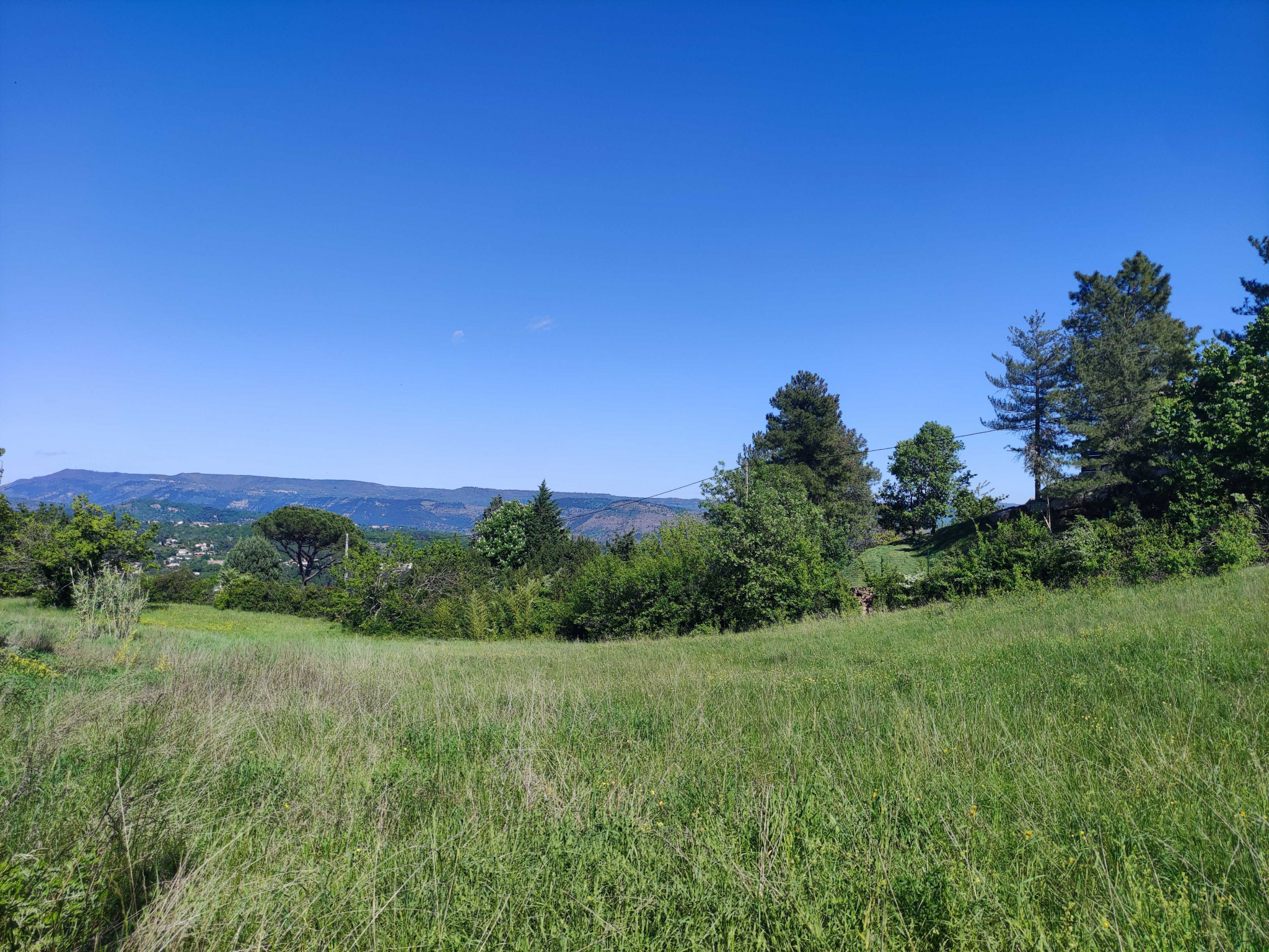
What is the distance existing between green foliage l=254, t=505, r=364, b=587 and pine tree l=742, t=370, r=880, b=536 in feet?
138

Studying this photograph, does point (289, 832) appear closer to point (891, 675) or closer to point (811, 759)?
point (811, 759)

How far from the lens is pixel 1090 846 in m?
2.49

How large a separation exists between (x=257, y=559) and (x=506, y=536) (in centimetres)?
2544

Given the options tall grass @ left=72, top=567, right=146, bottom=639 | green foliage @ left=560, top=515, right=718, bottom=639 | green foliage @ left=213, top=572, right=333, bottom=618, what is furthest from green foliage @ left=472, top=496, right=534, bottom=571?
tall grass @ left=72, top=567, right=146, bottom=639

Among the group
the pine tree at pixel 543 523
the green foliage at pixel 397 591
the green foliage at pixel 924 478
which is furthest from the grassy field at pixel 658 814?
the green foliage at pixel 924 478

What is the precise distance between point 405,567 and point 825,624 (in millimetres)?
20858

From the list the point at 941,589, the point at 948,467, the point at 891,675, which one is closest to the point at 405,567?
the point at 941,589

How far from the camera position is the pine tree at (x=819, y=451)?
1832 inches

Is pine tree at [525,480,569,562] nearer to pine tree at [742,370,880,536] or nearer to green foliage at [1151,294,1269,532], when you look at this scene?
pine tree at [742,370,880,536]

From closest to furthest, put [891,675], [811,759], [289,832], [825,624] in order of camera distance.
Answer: [289,832]
[811,759]
[891,675]
[825,624]

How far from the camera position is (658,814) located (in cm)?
323

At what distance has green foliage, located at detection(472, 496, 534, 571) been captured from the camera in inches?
1927

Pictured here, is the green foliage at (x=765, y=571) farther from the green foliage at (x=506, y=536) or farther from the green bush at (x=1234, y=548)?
the green foliage at (x=506, y=536)

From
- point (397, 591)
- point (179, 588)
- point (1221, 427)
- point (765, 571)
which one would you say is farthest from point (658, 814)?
point (179, 588)
